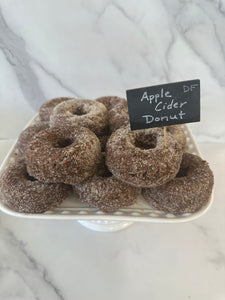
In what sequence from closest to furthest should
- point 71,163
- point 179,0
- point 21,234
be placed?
point 71,163
point 21,234
point 179,0

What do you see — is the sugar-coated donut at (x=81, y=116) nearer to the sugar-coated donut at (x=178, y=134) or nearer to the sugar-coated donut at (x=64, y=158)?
the sugar-coated donut at (x=64, y=158)

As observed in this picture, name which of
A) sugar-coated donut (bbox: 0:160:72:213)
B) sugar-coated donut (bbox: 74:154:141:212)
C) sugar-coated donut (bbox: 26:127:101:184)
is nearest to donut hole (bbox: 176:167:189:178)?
sugar-coated donut (bbox: 74:154:141:212)

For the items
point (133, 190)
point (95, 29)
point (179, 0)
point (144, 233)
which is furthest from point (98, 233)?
point (179, 0)

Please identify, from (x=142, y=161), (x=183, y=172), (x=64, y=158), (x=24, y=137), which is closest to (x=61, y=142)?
(x=64, y=158)

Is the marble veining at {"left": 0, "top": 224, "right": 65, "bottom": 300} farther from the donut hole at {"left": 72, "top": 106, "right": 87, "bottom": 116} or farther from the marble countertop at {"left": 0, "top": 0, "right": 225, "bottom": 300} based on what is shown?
the donut hole at {"left": 72, "top": 106, "right": 87, "bottom": 116}

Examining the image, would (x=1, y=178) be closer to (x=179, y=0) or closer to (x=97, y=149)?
(x=97, y=149)

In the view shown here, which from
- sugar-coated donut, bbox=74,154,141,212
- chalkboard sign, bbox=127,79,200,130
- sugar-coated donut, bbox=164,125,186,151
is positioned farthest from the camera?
sugar-coated donut, bbox=164,125,186,151
